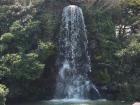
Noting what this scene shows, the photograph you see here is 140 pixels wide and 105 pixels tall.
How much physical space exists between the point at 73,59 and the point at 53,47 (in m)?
1.97

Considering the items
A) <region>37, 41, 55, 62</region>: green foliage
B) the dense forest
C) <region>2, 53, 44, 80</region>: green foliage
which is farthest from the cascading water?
<region>2, 53, 44, 80</region>: green foliage

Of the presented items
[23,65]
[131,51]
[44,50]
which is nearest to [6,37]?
[23,65]

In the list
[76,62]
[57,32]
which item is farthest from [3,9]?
[76,62]

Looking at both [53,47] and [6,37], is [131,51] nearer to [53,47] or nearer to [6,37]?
[53,47]

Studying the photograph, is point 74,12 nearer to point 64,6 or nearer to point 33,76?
point 64,6

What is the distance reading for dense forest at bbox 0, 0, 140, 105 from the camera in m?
30.6

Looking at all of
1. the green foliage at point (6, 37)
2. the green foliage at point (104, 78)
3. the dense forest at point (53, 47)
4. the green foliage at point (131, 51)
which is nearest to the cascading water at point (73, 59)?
the dense forest at point (53, 47)

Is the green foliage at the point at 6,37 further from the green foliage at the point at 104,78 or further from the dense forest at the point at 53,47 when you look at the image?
the green foliage at the point at 104,78

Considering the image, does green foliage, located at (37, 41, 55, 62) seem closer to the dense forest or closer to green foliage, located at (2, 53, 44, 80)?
the dense forest

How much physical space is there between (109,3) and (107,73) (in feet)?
19.0

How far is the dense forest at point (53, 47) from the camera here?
3056 cm

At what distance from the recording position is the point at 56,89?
32.3 meters

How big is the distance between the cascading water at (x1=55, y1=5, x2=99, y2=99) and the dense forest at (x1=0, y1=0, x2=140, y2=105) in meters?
0.41

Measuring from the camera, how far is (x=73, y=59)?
33094mm
